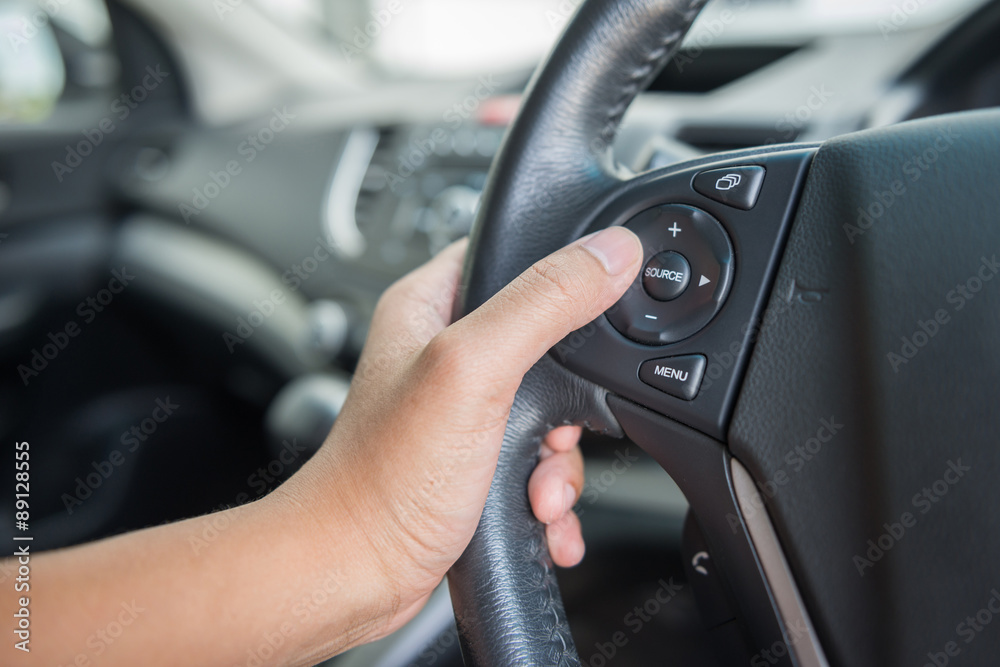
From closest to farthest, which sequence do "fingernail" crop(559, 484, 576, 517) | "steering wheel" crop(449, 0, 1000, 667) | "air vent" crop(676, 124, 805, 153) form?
"steering wheel" crop(449, 0, 1000, 667)
"fingernail" crop(559, 484, 576, 517)
"air vent" crop(676, 124, 805, 153)

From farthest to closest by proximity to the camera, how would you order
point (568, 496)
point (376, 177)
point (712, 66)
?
1. point (376, 177)
2. point (712, 66)
3. point (568, 496)

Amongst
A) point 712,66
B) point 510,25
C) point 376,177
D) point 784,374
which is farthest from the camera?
point 510,25

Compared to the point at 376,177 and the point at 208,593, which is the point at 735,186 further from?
the point at 376,177

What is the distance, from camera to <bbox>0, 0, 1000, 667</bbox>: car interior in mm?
484

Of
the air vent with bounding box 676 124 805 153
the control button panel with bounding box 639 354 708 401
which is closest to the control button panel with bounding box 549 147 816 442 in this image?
the control button panel with bounding box 639 354 708 401

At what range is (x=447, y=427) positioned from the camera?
21.0 inches

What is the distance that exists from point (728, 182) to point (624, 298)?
118mm

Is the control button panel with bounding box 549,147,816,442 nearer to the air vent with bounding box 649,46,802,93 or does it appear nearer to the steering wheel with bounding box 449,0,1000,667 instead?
the steering wheel with bounding box 449,0,1000,667

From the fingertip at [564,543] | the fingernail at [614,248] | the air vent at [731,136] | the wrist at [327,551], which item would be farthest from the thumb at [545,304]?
the air vent at [731,136]

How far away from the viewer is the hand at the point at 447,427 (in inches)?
20.7

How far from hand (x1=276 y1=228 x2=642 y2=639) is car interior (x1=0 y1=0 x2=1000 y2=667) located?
29 mm

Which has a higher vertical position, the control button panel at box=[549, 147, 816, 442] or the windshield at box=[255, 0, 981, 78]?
the windshield at box=[255, 0, 981, 78]

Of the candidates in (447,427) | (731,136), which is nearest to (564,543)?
(447,427)

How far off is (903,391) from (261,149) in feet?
4.78
